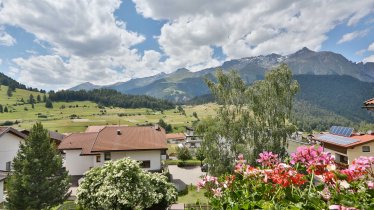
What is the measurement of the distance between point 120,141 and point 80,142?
10.2m

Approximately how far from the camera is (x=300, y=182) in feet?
15.2

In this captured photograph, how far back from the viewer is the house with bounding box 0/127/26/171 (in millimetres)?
37500

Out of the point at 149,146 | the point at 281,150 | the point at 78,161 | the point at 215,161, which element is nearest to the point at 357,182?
the point at 281,150

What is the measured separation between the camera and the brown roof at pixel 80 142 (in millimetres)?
45806

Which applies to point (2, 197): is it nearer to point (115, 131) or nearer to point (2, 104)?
point (115, 131)

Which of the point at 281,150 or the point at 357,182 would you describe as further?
the point at 281,150

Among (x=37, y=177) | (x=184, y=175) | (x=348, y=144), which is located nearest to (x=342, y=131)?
(x=348, y=144)

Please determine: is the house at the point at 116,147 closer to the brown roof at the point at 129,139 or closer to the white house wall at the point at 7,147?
the brown roof at the point at 129,139

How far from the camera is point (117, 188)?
58.0ft

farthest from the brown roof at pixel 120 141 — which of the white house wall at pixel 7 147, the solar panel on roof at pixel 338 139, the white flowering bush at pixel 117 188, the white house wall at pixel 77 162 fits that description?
the solar panel on roof at pixel 338 139

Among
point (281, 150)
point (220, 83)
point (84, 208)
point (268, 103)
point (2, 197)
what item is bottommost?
point (2, 197)

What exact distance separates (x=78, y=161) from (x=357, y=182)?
1871 inches

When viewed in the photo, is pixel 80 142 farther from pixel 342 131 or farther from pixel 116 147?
pixel 342 131

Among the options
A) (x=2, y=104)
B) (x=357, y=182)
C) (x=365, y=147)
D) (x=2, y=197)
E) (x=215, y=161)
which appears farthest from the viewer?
(x=2, y=104)
